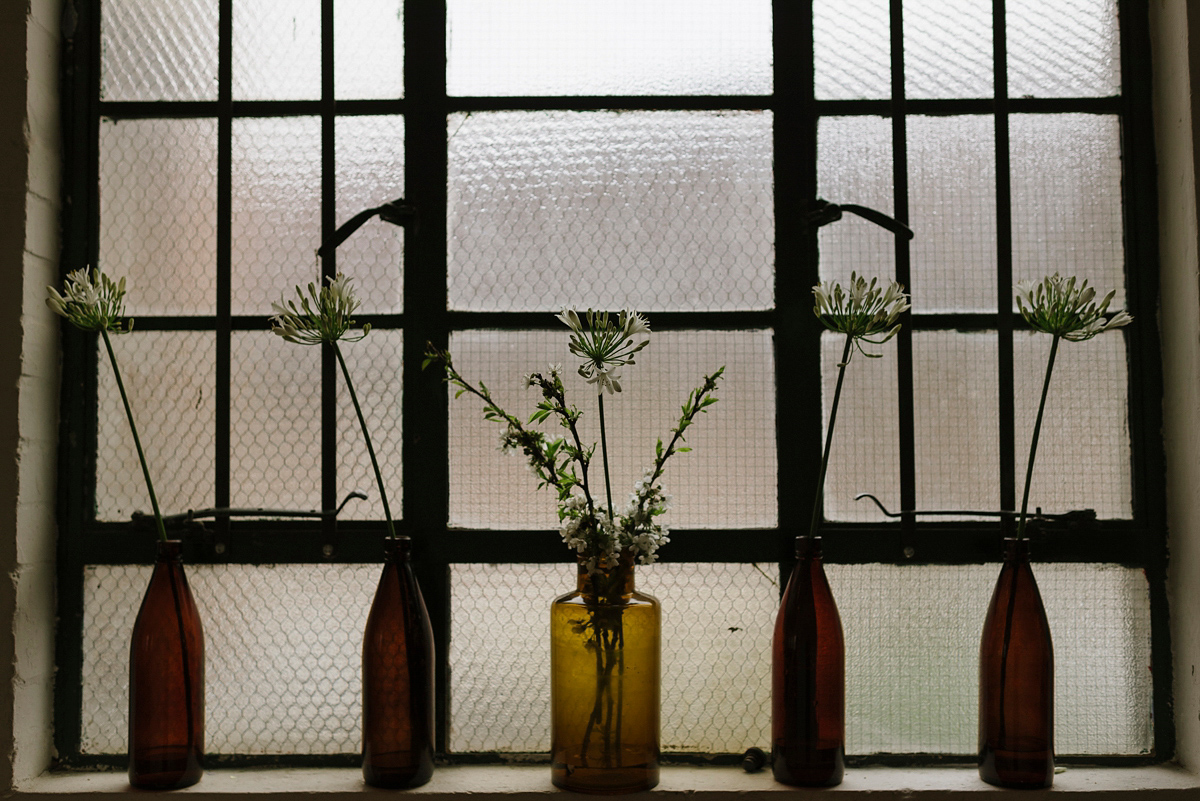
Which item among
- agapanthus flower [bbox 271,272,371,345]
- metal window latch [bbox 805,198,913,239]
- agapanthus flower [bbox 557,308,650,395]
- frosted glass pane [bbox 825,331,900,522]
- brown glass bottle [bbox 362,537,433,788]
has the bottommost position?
brown glass bottle [bbox 362,537,433,788]

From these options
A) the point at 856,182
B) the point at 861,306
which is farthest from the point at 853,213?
the point at 861,306

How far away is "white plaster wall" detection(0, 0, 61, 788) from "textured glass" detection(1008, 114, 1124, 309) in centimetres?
129

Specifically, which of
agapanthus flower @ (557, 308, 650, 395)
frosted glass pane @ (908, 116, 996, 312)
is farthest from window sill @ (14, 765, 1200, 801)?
frosted glass pane @ (908, 116, 996, 312)

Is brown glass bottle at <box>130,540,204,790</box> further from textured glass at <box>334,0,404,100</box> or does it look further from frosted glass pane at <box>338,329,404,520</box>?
textured glass at <box>334,0,404,100</box>

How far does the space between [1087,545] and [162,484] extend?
4.01 feet

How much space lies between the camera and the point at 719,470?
46.9 inches

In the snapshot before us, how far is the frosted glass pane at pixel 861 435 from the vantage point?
118cm

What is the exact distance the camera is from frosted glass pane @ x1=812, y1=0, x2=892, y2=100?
122 centimetres

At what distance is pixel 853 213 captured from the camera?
1.18m

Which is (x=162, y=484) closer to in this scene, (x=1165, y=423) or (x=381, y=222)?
(x=381, y=222)

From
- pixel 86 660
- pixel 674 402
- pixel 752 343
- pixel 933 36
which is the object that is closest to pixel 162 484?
pixel 86 660

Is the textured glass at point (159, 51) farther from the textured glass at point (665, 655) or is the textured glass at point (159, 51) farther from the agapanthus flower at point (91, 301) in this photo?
the textured glass at point (665, 655)

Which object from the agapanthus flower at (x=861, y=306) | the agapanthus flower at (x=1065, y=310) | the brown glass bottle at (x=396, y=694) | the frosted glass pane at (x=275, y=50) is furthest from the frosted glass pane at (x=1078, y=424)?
the frosted glass pane at (x=275, y=50)

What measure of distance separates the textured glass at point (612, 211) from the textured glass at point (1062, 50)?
1.19ft
